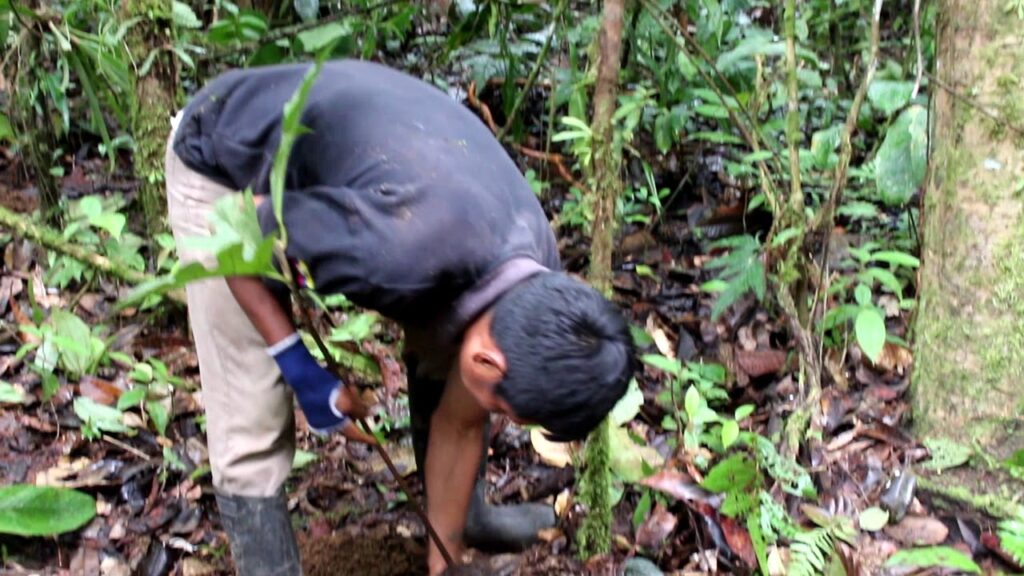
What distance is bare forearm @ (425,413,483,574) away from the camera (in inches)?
99.0

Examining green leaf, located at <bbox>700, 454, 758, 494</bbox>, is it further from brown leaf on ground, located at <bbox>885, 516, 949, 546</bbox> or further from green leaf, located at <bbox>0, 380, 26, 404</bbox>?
green leaf, located at <bbox>0, 380, 26, 404</bbox>

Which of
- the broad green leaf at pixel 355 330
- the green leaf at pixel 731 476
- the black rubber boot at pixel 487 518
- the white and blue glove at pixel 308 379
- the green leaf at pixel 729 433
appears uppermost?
the white and blue glove at pixel 308 379

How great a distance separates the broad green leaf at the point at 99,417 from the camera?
10.1 ft

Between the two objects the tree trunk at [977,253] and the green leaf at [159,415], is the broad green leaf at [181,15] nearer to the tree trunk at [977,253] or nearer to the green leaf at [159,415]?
the green leaf at [159,415]

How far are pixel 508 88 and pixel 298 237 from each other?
2.54 metres

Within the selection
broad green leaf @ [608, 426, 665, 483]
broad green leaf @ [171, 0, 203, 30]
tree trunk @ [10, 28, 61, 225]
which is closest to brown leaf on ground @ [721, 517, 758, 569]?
broad green leaf @ [608, 426, 665, 483]

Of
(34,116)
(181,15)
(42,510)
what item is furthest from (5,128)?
(42,510)

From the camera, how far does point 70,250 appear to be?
356 centimetres

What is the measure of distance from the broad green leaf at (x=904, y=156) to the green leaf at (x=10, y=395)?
2.92 meters

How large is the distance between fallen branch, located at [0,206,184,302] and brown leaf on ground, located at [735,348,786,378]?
7.06 feet

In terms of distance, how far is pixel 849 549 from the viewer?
2393mm

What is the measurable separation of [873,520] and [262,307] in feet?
5.31

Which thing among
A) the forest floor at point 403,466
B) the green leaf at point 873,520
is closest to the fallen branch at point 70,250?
the forest floor at point 403,466

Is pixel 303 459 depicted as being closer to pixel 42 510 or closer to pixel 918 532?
pixel 42 510
